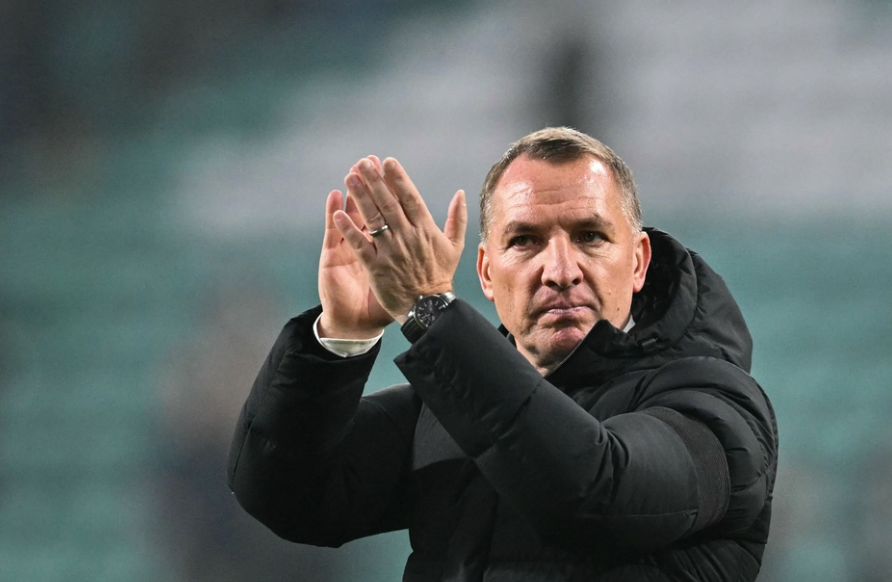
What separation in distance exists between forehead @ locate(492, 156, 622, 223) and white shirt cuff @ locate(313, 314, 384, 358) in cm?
21

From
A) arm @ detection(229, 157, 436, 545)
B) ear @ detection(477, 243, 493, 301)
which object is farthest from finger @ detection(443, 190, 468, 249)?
ear @ detection(477, 243, 493, 301)

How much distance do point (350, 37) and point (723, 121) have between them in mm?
1285

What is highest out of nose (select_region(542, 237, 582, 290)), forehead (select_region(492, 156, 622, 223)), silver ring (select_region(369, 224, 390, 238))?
silver ring (select_region(369, 224, 390, 238))

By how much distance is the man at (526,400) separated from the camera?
37.2 inches

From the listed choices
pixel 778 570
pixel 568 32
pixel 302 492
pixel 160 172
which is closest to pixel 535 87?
pixel 568 32

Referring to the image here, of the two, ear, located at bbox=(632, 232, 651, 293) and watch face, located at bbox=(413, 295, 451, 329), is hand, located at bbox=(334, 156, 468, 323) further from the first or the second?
ear, located at bbox=(632, 232, 651, 293)

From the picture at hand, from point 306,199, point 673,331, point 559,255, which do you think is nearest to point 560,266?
point 559,255

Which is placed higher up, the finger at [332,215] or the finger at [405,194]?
the finger at [405,194]

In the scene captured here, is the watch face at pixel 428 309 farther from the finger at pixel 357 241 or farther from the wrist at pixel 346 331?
the wrist at pixel 346 331

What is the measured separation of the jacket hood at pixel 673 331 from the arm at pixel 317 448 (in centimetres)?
22

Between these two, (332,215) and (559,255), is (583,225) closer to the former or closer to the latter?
(559,255)

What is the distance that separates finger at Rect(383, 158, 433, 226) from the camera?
98 cm

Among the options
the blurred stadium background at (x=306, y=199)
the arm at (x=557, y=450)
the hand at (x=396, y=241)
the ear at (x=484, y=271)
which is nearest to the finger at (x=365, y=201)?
the hand at (x=396, y=241)

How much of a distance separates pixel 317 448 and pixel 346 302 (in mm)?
165
